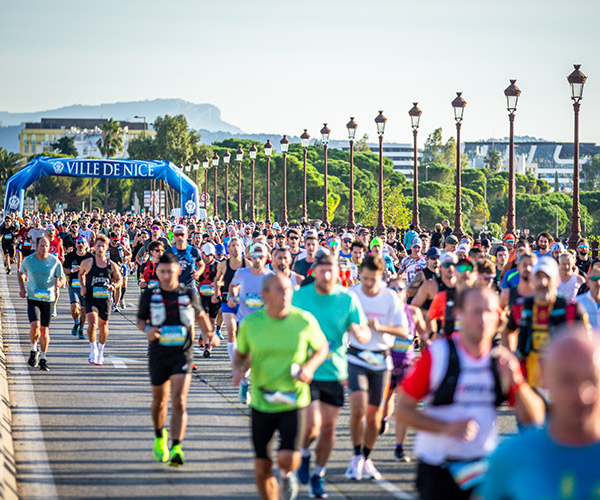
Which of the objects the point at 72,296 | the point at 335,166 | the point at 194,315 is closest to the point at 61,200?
the point at 335,166

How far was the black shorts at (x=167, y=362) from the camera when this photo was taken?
895 centimetres

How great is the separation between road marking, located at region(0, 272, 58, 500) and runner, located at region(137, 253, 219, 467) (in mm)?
1019

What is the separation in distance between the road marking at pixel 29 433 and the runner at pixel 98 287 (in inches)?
41.0

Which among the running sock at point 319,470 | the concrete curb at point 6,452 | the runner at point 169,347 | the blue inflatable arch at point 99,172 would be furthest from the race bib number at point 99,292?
the blue inflatable arch at point 99,172

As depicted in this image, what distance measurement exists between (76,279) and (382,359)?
32.7ft

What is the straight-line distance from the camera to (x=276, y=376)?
22.8 feet

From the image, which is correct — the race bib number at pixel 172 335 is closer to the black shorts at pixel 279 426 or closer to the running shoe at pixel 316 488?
the running shoe at pixel 316 488

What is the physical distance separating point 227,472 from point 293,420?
2.02m

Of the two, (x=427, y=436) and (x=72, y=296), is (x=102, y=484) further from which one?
(x=72, y=296)

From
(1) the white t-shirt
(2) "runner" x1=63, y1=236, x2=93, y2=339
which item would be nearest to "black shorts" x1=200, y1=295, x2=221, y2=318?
(2) "runner" x1=63, y1=236, x2=93, y2=339

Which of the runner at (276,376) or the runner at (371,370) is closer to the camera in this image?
the runner at (276,376)

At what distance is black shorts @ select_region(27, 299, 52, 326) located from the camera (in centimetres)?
1439

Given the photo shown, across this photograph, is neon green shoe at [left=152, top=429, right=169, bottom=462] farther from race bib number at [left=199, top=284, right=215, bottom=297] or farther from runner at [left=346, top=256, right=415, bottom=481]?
race bib number at [left=199, top=284, right=215, bottom=297]

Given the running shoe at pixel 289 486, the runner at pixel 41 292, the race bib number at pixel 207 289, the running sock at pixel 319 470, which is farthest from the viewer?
the race bib number at pixel 207 289
